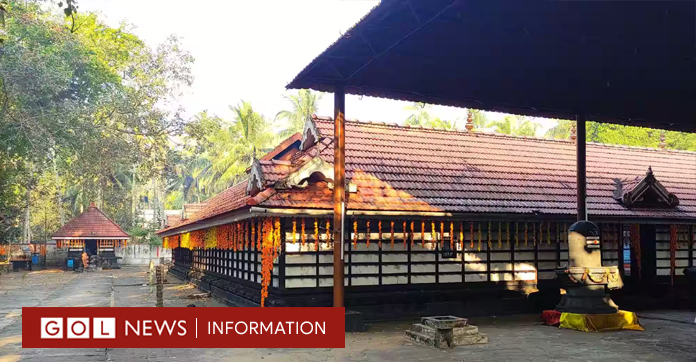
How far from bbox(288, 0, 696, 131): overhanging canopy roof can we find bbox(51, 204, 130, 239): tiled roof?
32.6m

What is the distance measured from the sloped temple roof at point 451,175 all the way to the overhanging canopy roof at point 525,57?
8.08 feet

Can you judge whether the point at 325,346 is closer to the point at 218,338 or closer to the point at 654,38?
the point at 218,338

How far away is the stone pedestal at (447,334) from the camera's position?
10445 mm

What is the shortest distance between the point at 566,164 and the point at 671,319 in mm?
5947

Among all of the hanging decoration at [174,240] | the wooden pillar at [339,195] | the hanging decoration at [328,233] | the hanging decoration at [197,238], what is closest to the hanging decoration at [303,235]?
the hanging decoration at [328,233]

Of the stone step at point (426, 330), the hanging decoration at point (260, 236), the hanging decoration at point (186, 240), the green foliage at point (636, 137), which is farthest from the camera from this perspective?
the green foliage at point (636, 137)

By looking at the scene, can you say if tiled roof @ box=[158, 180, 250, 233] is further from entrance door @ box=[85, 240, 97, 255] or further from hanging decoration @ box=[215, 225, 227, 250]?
entrance door @ box=[85, 240, 97, 255]

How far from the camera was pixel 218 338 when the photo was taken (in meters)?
11.2

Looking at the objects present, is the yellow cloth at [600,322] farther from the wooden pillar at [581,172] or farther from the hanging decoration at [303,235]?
the hanging decoration at [303,235]

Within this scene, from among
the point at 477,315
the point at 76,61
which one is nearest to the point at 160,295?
the point at 477,315

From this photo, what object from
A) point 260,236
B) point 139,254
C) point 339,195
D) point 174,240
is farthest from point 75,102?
point 339,195

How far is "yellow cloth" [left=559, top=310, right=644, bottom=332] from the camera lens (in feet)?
40.1

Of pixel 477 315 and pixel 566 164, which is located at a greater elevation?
pixel 566 164

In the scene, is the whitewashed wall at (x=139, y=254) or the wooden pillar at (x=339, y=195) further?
the whitewashed wall at (x=139, y=254)
